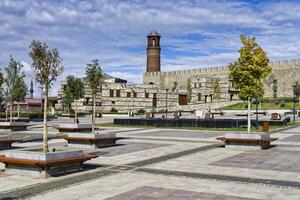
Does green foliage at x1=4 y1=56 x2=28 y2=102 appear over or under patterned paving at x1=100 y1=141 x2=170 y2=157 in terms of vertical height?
over

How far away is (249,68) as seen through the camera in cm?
2041

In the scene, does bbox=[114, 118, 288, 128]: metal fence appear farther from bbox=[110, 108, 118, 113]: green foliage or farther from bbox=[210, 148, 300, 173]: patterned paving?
bbox=[110, 108, 118, 113]: green foliage

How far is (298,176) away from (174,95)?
240 ft

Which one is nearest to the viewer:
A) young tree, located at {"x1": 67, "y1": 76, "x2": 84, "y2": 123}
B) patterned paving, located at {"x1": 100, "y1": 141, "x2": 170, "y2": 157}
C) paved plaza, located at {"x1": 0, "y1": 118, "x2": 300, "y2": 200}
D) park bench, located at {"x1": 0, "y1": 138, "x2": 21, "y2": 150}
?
paved plaza, located at {"x1": 0, "y1": 118, "x2": 300, "y2": 200}

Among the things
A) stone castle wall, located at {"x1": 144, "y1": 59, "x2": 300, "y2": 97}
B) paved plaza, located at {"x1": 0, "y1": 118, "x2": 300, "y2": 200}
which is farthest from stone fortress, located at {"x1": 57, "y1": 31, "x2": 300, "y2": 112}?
paved plaza, located at {"x1": 0, "y1": 118, "x2": 300, "y2": 200}

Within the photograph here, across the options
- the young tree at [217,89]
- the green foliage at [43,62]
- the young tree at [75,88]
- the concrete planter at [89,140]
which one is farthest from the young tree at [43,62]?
the young tree at [217,89]

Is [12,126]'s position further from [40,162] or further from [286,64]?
[286,64]

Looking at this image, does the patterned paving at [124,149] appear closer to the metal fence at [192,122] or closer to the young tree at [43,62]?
the young tree at [43,62]

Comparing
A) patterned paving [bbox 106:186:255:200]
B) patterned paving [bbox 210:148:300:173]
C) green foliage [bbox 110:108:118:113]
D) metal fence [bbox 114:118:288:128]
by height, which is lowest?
patterned paving [bbox 106:186:255:200]

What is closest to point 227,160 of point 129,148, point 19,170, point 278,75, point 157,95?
point 129,148

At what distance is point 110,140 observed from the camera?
64.0 ft

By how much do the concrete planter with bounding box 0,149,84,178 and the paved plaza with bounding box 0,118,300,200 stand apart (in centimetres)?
28

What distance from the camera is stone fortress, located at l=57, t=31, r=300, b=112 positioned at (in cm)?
7256

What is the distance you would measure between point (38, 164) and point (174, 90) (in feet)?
261
